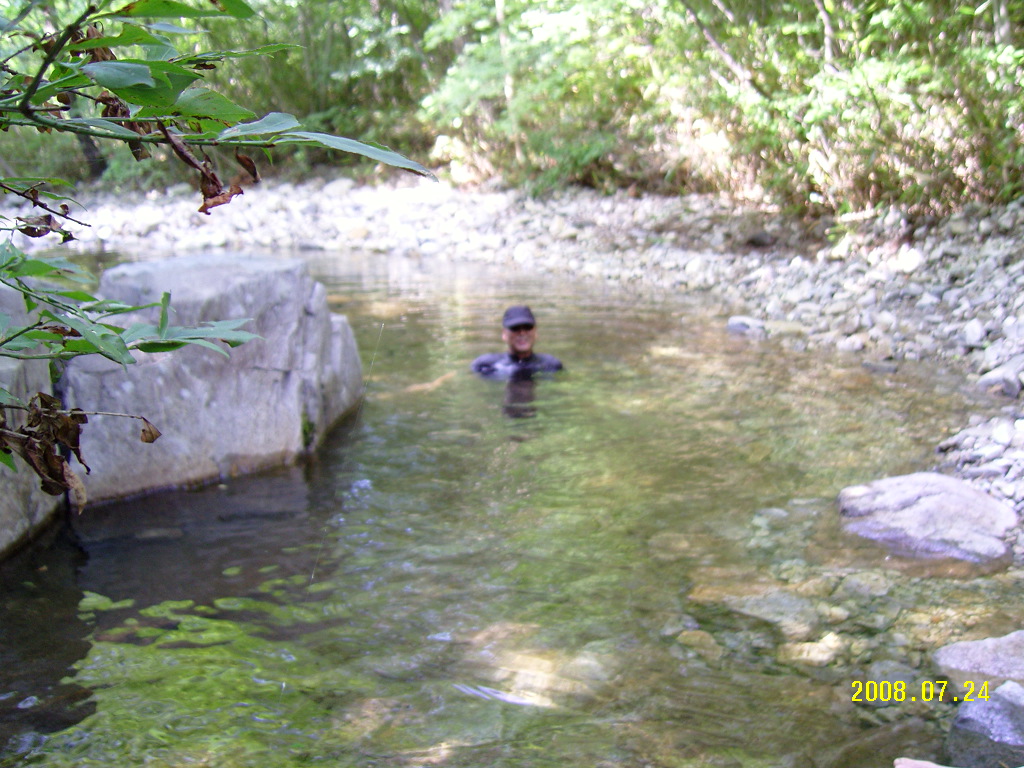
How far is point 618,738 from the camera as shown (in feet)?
8.38

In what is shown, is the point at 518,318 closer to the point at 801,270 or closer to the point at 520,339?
the point at 520,339

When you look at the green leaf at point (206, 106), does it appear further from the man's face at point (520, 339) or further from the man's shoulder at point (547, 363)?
the man's shoulder at point (547, 363)

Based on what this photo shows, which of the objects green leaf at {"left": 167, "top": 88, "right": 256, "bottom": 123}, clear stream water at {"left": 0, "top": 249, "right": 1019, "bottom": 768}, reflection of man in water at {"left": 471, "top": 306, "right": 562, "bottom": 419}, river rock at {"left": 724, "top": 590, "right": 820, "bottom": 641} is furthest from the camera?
reflection of man in water at {"left": 471, "top": 306, "right": 562, "bottom": 419}

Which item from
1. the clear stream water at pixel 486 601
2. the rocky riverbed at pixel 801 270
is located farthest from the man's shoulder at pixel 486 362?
the rocky riverbed at pixel 801 270

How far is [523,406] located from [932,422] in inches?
107

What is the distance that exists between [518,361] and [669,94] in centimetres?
788

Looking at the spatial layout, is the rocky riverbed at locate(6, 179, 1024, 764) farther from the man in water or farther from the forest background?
the man in water

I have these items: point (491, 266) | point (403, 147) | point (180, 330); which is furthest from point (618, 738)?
point (403, 147)

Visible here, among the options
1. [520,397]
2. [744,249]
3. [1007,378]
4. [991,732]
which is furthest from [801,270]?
[991,732]

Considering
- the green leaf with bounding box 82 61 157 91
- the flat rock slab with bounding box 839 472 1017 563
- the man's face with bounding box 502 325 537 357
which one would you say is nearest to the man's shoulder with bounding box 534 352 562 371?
the man's face with bounding box 502 325 537 357

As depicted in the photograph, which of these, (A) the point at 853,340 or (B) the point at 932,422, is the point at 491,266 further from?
(B) the point at 932,422

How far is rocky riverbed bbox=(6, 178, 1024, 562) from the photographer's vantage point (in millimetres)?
7047

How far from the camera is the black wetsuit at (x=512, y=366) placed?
23.3ft

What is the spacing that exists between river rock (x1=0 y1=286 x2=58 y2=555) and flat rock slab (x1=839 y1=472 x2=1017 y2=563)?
363 cm
